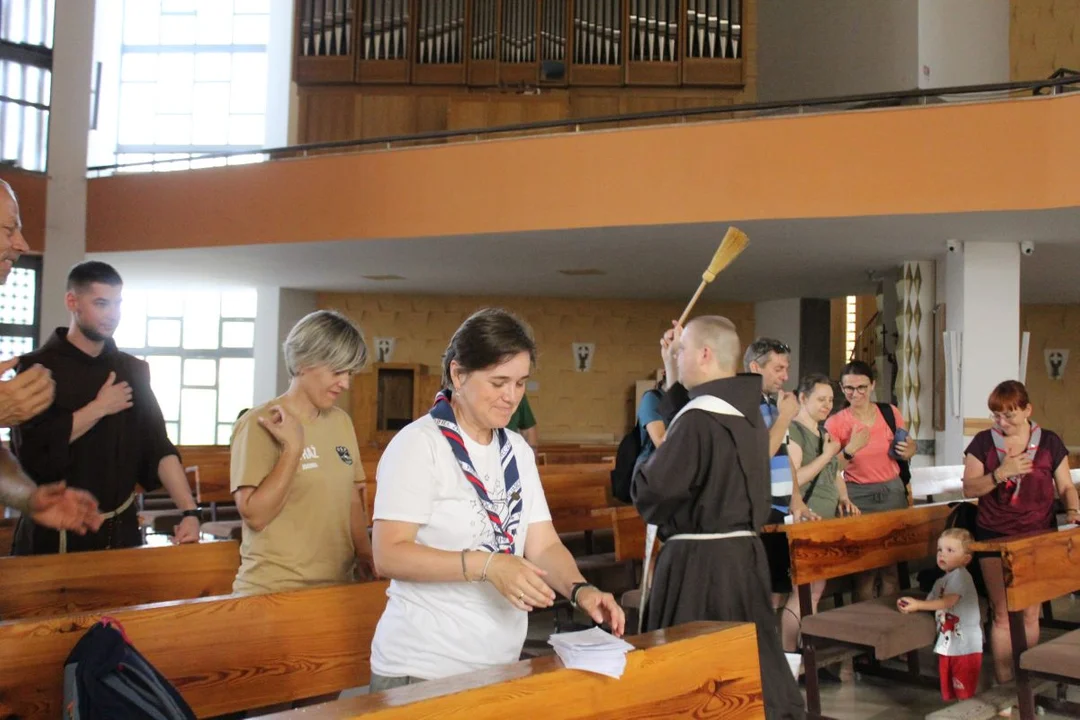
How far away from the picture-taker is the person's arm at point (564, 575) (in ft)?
6.61

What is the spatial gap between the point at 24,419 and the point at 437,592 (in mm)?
913

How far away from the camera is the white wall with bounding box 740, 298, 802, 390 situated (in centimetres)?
1490

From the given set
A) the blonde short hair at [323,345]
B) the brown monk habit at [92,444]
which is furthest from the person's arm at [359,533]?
the brown monk habit at [92,444]

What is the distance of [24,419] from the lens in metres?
2.22

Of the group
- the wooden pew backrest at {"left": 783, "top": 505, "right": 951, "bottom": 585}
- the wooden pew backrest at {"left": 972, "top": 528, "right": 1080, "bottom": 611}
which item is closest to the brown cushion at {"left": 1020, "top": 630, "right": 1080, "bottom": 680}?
the wooden pew backrest at {"left": 972, "top": 528, "right": 1080, "bottom": 611}

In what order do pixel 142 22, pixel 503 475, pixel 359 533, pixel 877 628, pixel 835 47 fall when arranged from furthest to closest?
pixel 142 22, pixel 835 47, pixel 877 628, pixel 359 533, pixel 503 475

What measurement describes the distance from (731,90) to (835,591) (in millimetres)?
7680

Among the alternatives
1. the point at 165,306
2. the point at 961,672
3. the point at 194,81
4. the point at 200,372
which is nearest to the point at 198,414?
the point at 200,372

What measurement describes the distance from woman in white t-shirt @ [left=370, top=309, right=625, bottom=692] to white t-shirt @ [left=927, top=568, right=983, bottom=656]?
9.15 ft

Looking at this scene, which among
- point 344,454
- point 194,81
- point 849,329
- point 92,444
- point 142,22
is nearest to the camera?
point 344,454

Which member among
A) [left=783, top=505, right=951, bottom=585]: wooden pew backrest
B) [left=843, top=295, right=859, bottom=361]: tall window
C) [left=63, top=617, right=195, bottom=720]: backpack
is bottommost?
[left=783, top=505, right=951, bottom=585]: wooden pew backrest

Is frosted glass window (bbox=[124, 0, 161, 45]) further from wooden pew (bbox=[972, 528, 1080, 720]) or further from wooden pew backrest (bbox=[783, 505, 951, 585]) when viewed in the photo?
wooden pew (bbox=[972, 528, 1080, 720])

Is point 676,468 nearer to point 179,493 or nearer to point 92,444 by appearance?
point 179,493

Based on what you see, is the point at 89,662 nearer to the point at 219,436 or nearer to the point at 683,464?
the point at 683,464
